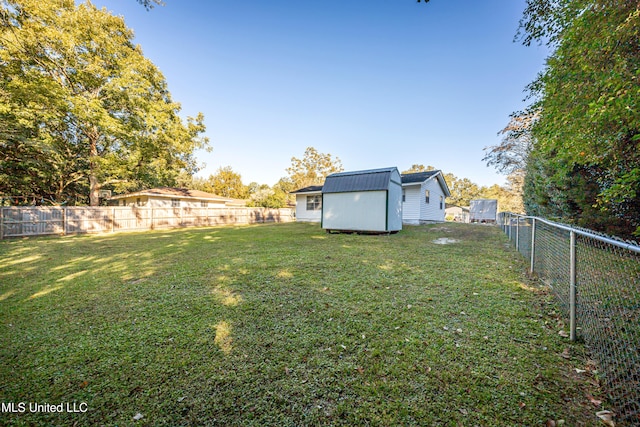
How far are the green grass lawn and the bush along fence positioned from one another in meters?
0.16

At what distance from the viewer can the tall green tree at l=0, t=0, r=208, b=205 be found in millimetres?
12438

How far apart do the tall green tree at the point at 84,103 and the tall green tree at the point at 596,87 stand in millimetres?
18573

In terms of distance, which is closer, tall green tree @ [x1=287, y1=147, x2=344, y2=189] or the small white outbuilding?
the small white outbuilding

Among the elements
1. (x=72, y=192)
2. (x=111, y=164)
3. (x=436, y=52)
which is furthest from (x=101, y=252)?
(x=72, y=192)

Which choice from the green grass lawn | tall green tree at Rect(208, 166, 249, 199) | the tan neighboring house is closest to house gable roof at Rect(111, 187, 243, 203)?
the tan neighboring house

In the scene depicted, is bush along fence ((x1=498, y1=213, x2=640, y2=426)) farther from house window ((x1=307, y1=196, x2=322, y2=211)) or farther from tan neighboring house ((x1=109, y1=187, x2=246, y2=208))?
tan neighboring house ((x1=109, y1=187, x2=246, y2=208))

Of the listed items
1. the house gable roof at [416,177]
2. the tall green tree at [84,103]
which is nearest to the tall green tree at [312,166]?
the tall green tree at [84,103]

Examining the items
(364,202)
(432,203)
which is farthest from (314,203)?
(364,202)

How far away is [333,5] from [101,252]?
1136 centimetres

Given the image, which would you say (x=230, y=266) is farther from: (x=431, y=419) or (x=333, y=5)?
(x=333, y=5)

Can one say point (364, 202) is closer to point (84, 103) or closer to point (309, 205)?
point (309, 205)

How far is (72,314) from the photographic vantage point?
3113 millimetres

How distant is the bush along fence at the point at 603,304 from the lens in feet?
5.58

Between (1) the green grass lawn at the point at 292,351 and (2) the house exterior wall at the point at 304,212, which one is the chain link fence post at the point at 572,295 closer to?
(1) the green grass lawn at the point at 292,351
